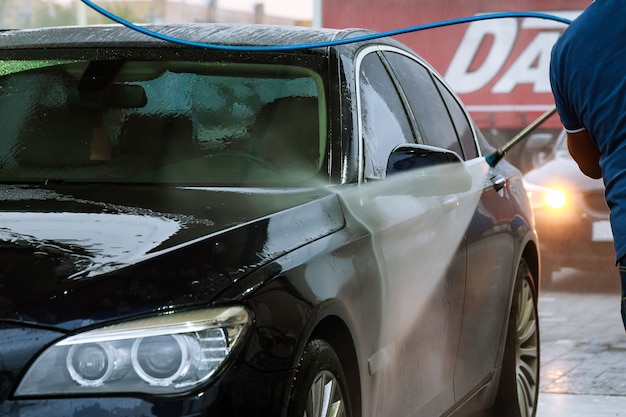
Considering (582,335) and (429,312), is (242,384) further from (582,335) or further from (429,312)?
(582,335)

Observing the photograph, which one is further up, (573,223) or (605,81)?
(605,81)

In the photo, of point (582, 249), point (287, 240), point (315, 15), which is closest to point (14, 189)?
point (287, 240)

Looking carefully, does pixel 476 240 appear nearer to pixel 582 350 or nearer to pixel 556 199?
pixel 582 350

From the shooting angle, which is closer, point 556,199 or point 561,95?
point 561,95

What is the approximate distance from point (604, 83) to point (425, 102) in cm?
254

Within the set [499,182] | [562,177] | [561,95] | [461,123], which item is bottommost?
[562,177]

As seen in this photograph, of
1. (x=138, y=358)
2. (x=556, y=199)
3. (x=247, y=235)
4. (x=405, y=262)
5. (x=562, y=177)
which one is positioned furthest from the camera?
(x=562, y=177)

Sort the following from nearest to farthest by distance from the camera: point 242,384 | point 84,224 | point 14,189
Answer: point 242,384
point 84,224
point 14,189

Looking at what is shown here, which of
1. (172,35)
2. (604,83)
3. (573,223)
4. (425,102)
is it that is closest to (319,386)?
(604,83)

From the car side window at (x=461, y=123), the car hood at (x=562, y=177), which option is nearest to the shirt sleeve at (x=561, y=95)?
the car side window at (x=461, y=123)

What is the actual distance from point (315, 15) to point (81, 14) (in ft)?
43.0

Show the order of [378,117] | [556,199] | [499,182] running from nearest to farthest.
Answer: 1. [378,117]
2. [499,182]
3. [556,199]

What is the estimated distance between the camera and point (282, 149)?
4.64 m

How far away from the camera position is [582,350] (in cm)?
888
